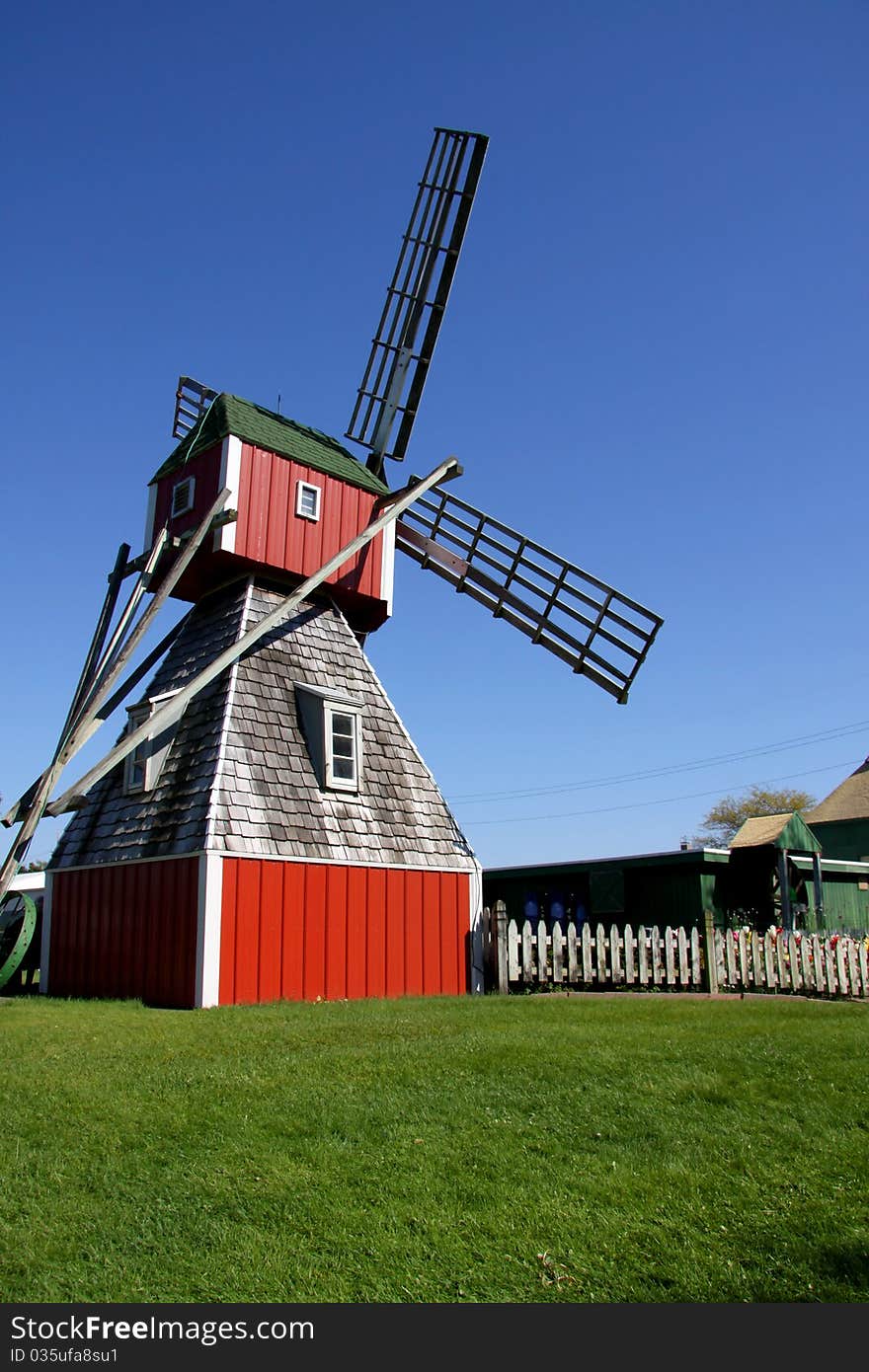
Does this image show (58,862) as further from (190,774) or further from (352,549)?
(352,549)

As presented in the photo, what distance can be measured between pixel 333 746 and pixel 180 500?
585cm

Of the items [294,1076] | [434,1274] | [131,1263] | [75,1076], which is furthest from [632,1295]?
[75,1076]

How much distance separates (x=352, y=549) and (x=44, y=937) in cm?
861

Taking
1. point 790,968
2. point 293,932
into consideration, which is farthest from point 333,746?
point 790,968

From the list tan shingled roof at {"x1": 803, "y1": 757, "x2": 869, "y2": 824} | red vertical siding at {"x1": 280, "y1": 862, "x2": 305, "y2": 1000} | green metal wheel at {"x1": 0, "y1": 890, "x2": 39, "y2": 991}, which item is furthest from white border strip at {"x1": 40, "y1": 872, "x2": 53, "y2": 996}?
tan shingled roof at {"x1": 803, "y1": 757, "x2": 869, "y2": 824}

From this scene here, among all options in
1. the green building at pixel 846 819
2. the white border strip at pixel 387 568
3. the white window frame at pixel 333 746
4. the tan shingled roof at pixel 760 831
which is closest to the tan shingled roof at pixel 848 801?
the green building at pixel 846 819

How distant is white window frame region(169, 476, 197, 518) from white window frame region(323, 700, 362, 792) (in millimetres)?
4844

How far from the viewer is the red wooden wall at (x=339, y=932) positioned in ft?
46.5

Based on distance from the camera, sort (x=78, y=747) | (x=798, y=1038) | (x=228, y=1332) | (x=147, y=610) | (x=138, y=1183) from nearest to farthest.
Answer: (x=228, y=1332) < (x=138, y=1183) < (x=798, y=1038) < (x=78, y=747) < (x=147, y=610)

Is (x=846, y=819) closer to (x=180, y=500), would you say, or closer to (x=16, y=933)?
(x=180, y=500)

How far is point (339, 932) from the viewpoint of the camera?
605 inches

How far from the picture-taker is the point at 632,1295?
4.37 m

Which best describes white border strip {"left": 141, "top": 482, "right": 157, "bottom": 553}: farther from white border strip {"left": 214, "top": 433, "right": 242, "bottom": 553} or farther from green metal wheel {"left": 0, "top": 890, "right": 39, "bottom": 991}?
green metal wheel {"left": 0, "top": 890, "right": 39, "bottom": 991}

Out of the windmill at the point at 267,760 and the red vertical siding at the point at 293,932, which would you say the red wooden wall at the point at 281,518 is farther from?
the red vertical siding at the point at 293,932
